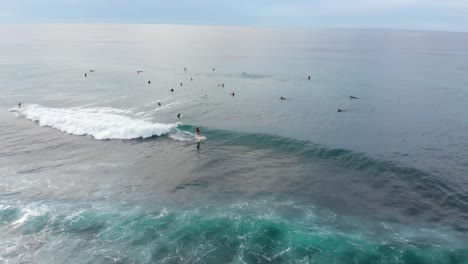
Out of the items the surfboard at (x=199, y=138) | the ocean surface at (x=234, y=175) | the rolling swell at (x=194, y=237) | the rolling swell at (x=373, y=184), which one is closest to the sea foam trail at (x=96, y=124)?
the ocean surface at (x=234, y=175)

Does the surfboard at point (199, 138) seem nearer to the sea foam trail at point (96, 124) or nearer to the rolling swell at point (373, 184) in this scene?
the rolling swell at point (373, 184)

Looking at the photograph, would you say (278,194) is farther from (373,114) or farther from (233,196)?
(373,114)

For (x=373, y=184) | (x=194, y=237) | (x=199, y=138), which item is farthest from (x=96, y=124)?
(x=373, y=184)

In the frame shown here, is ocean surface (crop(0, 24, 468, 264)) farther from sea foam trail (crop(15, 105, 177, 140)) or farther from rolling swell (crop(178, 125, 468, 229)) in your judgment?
sea foam trail (crop(15, 105, 177, 140))

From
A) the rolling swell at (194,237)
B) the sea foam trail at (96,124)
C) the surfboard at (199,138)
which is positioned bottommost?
the rolling swell at (194,237)

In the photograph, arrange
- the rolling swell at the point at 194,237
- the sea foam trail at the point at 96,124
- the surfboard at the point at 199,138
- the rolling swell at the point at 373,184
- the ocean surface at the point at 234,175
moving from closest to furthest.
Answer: the rolling swell at the point at 194,237
the ocean surface at the point at 234,175
the rolling swell at the point at 373,184
the surfboard at the point at 199,138
the sea foam trail at the point at 96,124

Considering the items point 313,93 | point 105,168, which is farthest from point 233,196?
point 313,93
